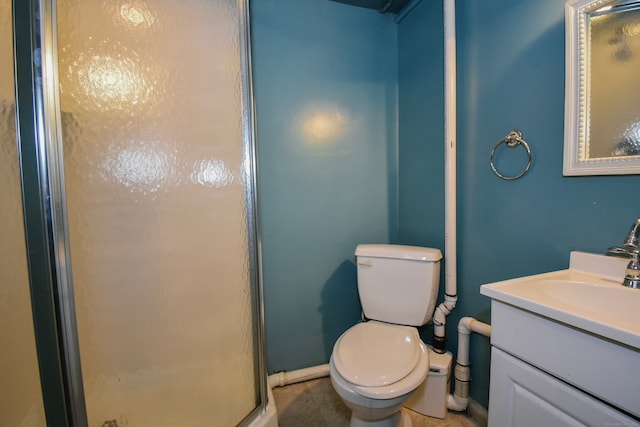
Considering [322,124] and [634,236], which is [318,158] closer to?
[322,124]

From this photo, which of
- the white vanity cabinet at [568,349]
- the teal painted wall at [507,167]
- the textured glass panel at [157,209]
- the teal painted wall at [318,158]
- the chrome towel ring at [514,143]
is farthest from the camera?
the teal painted wall at [318,158]

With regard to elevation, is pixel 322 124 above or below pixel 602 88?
above

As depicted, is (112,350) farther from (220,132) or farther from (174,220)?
(220,132)

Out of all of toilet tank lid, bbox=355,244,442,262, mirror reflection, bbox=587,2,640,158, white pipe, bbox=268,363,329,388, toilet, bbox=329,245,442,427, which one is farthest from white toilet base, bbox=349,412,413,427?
mirror reflection, bbox=587,2,640,158

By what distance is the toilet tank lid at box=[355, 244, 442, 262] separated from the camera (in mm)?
1326

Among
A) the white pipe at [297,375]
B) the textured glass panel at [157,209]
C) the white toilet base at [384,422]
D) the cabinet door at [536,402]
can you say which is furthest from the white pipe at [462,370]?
the textured glass panel at [157,209]

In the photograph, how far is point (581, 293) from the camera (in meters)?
0.83

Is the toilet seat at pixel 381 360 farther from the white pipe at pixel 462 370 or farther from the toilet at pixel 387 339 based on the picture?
the white pipe at pixel 462 370

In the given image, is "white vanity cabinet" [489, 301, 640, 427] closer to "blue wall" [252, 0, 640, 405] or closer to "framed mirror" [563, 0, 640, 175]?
"blue wall" [252, 0, 640, 405]

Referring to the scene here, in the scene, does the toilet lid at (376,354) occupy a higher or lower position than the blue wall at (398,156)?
lower

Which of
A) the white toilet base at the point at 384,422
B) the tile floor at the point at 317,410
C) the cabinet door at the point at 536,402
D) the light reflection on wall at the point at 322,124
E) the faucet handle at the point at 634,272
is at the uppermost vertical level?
the light reflection on wall at the point at 322,124

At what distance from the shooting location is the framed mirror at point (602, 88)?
801mm

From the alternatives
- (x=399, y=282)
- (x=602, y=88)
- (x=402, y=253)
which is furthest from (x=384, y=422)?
(x=602, y=88)

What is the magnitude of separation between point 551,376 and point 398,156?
4.46ft
